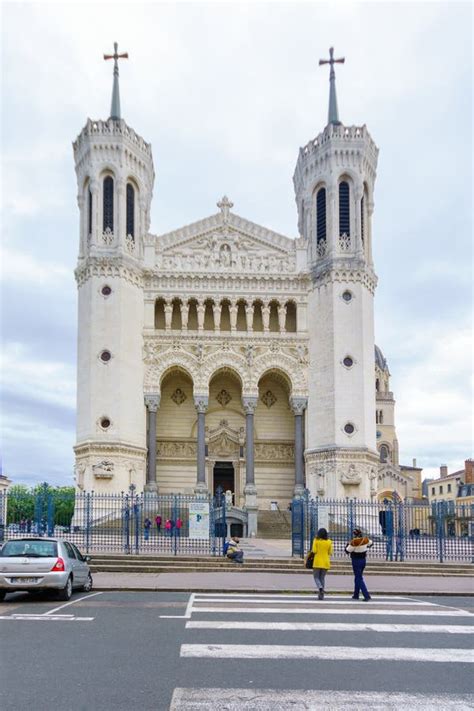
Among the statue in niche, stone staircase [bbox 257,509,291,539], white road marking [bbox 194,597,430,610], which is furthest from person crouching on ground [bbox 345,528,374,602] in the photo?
the statue in niche

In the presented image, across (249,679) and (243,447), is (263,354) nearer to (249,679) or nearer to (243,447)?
(243,447)

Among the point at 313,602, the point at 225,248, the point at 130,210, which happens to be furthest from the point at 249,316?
the point at 313,602

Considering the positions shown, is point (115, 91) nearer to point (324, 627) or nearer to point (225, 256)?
point (225, 256)

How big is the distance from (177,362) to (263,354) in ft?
16.5

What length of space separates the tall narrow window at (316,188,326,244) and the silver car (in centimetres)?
3490

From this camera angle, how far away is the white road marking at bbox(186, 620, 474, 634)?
38.1 feet

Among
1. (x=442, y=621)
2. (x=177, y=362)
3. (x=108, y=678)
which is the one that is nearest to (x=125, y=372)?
(x=177, y=362)

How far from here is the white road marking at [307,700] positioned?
7.23m

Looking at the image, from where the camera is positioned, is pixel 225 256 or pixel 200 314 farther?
pixel 225 256

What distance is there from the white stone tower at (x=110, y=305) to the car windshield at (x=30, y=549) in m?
27.3

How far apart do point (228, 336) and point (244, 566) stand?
2433 cm

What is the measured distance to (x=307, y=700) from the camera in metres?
7.48

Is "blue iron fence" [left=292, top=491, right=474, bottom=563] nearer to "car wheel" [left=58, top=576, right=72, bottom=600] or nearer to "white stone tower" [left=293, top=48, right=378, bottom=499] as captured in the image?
"white stone tower" [left=293, top=48, right=378, bottom=499]

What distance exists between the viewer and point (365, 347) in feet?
150
